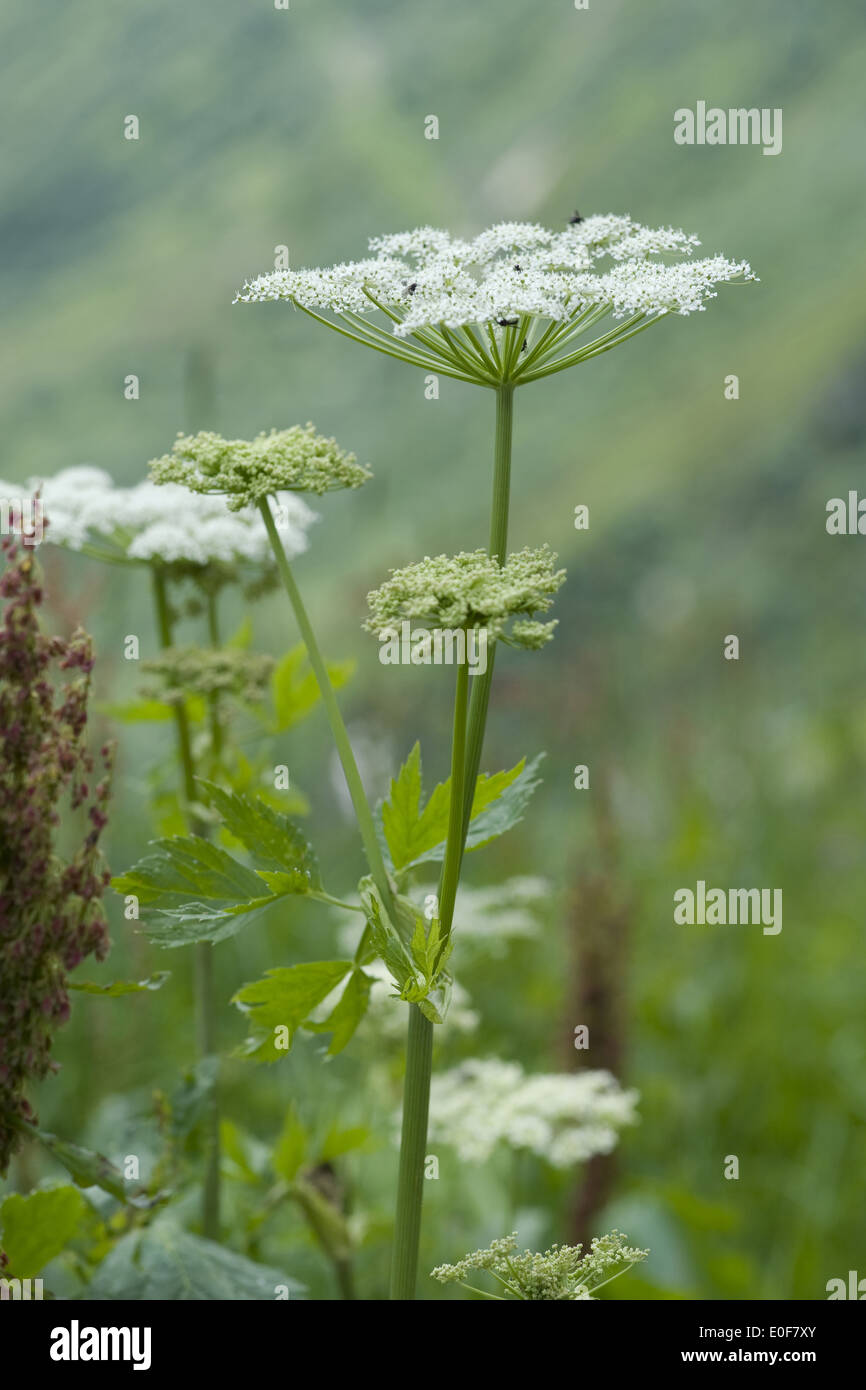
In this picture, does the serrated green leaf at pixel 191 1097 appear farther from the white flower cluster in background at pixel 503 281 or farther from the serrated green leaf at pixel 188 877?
the white flower cluster in background at pixel 503 281

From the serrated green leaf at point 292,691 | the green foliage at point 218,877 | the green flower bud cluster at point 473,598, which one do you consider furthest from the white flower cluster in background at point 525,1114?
the green flower bud cluster at point 473,598

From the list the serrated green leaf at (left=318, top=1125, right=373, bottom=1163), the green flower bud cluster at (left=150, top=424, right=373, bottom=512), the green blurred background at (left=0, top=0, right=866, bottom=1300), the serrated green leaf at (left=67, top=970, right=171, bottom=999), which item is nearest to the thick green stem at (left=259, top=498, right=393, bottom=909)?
the green flower bud cluster at (left=150, top=424, right=373, bottom=512)

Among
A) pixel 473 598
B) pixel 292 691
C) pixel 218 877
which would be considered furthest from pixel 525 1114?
pixel 473 598

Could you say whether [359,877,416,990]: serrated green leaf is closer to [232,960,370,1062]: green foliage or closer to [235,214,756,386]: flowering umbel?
[232,960,370,1062]: green foliage
